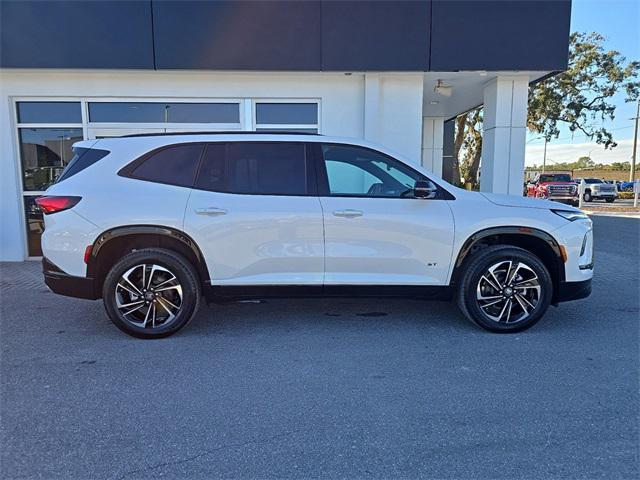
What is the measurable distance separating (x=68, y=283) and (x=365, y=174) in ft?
10.3

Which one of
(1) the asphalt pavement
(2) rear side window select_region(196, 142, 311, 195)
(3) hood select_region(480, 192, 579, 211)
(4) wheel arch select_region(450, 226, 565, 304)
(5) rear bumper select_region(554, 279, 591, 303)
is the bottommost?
(1) the asphalt pavement

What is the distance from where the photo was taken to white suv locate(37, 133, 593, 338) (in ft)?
14.1

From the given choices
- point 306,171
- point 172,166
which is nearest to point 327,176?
point 306,171

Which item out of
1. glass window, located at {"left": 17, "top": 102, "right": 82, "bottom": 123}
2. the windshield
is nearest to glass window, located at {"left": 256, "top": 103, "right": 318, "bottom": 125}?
glass window, located at {"left": 17, "top": 102, "right": 82, "bottom": 123}

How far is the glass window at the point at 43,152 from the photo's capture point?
8.30 meters

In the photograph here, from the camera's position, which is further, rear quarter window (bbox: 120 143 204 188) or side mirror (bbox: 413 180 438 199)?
rear quarter window (bbox: 120 143 204 188)

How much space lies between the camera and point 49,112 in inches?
325

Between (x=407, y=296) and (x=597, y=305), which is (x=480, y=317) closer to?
(x=407, y=296)

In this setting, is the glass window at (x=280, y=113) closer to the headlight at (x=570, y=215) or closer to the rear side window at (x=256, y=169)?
the rear side window at (x=256, y=169)

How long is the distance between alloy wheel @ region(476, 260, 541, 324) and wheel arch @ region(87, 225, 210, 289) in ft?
9.15

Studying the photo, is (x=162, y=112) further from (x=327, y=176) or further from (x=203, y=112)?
(x=327, y=176)

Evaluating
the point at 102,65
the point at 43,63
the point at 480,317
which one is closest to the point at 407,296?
the point at 480,317

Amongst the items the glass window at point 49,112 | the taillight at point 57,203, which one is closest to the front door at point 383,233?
the taillight at point 57,203

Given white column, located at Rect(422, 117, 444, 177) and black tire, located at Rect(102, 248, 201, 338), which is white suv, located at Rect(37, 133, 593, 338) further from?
white column, located at Rect(422, 117, 444, 177)
